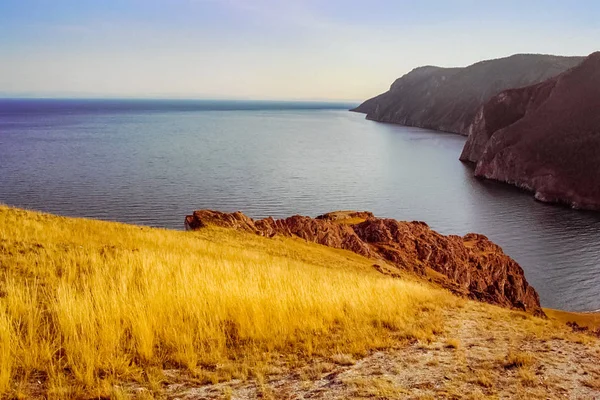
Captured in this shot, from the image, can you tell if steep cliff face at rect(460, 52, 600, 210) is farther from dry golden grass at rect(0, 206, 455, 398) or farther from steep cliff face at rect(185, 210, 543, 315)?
dry golden grass at rect(0, 206, 455, 398)

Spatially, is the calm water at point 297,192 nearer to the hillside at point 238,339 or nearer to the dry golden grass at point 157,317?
the hillside at point 238,339

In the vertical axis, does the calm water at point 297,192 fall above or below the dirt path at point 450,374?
below

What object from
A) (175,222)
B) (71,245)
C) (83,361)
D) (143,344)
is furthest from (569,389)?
(175,222)

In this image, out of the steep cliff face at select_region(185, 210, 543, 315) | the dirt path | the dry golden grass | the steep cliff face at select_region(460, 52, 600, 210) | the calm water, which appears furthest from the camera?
the steep cliff face at select_region(460, 52, 600, 210)

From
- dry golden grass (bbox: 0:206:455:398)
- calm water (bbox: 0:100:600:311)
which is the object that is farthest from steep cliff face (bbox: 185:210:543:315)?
dry golden grass (bbox: 0:206:455:398)

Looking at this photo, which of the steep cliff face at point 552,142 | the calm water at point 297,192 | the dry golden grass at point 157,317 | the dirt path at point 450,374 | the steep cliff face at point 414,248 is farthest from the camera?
the steep cliff face at point 552,142

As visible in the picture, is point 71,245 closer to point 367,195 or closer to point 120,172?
point 367,195

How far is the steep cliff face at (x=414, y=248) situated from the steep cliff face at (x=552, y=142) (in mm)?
45924

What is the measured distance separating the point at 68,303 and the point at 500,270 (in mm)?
30400

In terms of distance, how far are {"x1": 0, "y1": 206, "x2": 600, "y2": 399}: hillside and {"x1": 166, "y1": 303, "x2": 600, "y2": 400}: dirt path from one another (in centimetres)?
3

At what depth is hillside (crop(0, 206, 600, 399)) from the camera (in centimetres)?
569

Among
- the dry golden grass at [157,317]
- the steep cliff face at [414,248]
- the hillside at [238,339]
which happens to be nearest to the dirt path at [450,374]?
the hillside at [238,339]

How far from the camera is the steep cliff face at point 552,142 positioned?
244 feet

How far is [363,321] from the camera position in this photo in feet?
29.1
